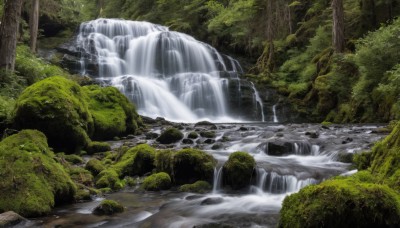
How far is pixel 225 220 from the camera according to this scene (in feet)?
20.4

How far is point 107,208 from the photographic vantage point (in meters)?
6.55

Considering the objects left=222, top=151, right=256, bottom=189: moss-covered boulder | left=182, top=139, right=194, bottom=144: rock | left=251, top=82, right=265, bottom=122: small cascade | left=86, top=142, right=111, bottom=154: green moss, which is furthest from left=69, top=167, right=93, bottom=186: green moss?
left=251, top=82, right=265, bottom=122: small cascade

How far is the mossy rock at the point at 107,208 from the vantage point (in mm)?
6500

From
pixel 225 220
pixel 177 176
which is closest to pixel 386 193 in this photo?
pixel 225 220

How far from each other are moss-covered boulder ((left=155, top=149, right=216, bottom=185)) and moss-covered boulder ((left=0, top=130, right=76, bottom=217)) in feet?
7.21

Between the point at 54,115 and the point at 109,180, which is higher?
the point at 54,115

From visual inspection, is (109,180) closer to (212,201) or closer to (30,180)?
(30,180)

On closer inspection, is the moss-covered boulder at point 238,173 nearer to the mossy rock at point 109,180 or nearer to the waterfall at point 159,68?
the mossy rock at point 109,180

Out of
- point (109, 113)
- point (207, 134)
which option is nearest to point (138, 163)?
point (207, 134)

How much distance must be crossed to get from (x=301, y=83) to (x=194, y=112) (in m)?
7.06

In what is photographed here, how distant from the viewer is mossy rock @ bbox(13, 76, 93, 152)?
10.2 m

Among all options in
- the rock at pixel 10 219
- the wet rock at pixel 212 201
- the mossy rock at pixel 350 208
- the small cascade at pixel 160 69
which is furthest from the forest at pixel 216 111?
the wet rock at pixel 212 201

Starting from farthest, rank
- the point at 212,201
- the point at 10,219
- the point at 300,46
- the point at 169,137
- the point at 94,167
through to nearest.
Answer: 1. the point at 300,46
2. the point at 169,137
3. the point at 94,167
4. the point at 212,201
5. the point at 10,219

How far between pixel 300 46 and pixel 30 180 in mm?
24962
